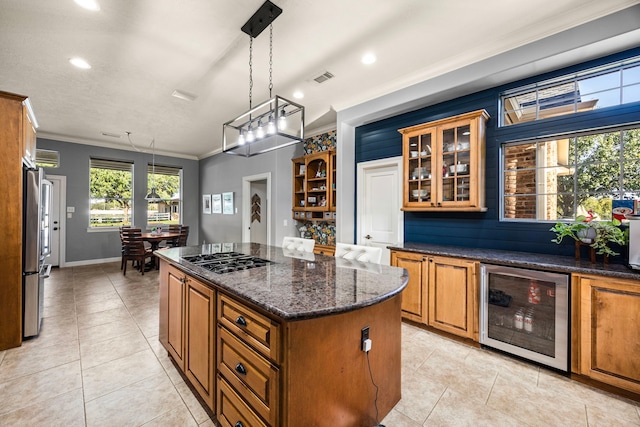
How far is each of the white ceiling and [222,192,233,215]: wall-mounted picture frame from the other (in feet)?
9.47

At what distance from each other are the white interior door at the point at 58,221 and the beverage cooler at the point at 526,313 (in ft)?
25.7

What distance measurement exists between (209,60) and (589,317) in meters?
4.05

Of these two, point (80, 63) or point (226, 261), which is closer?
point (226, 261)

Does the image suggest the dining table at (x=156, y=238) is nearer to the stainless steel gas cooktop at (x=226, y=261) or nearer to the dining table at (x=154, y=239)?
the dining table at (x=154, y=239)

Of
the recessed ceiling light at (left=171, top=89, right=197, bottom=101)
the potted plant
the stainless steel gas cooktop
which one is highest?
the recessed ceiling light at (left=171, top=89, right=197, bottom=101)

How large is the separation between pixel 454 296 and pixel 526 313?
56cm

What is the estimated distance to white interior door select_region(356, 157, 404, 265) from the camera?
3.77m

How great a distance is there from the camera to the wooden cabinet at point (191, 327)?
1.64 m

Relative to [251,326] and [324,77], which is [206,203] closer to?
[324,77]

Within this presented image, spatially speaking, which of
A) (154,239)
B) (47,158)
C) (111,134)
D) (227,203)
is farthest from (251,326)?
(47,158)

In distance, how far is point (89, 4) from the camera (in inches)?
82.4

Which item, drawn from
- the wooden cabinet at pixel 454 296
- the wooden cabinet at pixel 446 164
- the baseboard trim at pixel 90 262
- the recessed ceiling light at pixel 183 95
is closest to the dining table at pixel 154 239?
the baseboard trim at pixel 90 262

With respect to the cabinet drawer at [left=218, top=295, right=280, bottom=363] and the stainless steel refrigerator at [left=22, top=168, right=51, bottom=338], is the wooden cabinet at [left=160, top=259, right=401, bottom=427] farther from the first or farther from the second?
the stainless steel refrigerator at [left=22, top=168, right=51, bottom=338]

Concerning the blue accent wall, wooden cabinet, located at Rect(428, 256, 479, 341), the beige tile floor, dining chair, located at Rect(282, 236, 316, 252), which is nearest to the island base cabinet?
the beige tile floor
